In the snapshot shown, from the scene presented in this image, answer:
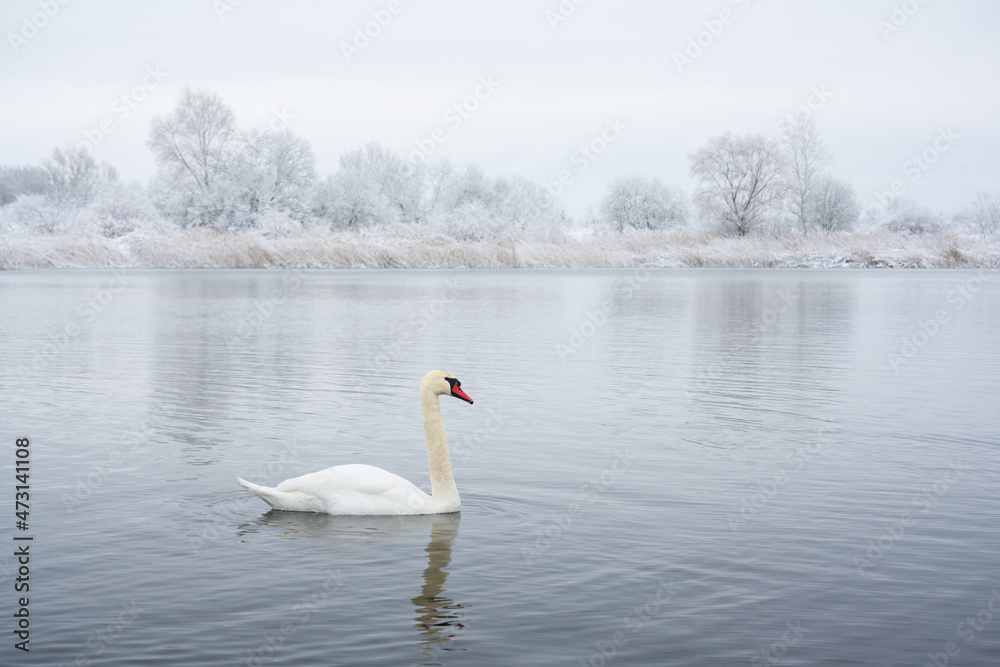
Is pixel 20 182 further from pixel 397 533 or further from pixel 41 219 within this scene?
pixel 397 533

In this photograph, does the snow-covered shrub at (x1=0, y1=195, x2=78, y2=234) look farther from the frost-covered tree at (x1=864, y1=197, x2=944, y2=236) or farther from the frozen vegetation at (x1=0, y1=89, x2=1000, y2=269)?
the frost-covered tree at (x1=864, y1=197, x2=944, y2=236)

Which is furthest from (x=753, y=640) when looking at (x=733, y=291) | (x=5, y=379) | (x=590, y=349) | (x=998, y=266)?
(x=998, y=266)

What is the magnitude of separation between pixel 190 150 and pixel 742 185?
36.8 meters

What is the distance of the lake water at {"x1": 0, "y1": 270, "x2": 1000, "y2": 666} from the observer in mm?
5633

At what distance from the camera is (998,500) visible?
335 inches

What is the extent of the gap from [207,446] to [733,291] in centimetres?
3108

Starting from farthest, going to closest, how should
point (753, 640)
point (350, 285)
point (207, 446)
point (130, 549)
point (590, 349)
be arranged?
point (350, 285) → point (590, 349) → point (207, 446) → point (130, 549) → point (753, 640)

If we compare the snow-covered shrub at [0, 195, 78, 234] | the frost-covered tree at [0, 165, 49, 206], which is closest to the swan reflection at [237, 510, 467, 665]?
the snow-covered shrub at [0, 195, 78, 234]

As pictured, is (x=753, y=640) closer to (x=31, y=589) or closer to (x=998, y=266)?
(x=31, y=589)

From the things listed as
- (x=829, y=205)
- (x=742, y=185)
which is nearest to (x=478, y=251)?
(x=742, y=185)

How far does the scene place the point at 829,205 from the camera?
79.8m

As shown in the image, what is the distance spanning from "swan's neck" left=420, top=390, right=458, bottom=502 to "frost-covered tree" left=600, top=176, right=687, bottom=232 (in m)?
83.3

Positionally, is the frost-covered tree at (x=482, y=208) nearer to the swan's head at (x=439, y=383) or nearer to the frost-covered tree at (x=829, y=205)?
the frost-covered tree at (x=829, y=205)

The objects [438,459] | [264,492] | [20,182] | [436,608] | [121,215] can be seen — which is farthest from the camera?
[20,182]
